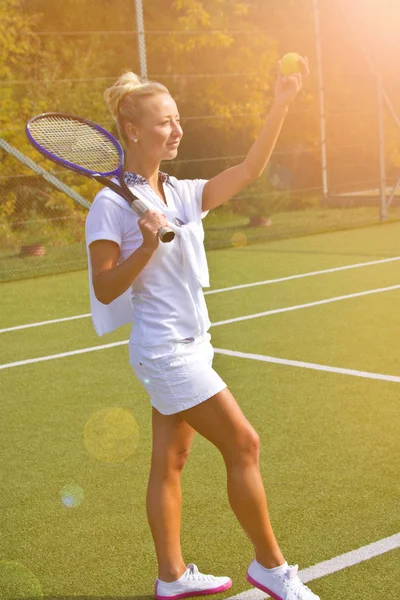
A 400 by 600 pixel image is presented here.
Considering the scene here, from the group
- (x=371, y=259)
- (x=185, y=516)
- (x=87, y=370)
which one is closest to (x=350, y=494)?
(x=185, y=516)

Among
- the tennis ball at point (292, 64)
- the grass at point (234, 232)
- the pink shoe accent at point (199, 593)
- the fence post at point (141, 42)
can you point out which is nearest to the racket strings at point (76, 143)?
the tennis ball at point (292, 64)

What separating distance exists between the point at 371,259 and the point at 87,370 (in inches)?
235

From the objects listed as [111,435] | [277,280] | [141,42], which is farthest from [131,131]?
[141,42]

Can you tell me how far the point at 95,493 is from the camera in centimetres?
478

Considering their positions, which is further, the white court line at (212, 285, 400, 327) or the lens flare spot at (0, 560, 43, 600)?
the white court line at (212, 285, 400, 327)

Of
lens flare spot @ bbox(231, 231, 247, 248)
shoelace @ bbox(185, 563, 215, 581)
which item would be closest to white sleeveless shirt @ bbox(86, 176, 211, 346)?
shoelace @ bbox(185, 563, 215, 581)

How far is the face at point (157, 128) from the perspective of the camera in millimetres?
3365

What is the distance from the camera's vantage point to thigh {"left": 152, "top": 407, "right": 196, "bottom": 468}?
346cm

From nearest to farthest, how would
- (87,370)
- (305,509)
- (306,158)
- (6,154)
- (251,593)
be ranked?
1. (251,593)
2. (305,509)
3. (87,370)
4. (6,154)
5. (306,158)

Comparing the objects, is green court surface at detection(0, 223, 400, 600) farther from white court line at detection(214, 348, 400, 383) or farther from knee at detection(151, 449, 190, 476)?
knee at detection(151, 449, 190, 476)

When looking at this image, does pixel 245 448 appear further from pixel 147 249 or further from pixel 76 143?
pixel 76 143

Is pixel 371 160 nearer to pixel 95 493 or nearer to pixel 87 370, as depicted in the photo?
pixel 87 370

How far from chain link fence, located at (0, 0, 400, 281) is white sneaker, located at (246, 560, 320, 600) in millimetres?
9920

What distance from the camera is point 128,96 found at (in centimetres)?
A: 339
